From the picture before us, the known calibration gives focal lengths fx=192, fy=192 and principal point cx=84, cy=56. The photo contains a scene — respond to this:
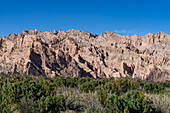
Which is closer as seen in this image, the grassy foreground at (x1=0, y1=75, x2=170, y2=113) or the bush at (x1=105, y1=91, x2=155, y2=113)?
the bush at (x1=105, y1=91, x2=155, y2=113)

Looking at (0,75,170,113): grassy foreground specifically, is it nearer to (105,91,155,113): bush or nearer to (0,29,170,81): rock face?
(105,91,155,113): bush

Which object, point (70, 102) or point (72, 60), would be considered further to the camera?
point (72, 60)

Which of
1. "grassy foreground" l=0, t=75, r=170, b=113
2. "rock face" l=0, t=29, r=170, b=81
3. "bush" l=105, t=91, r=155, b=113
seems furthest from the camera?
"rock face" l=0, t=29, r=170, b=81

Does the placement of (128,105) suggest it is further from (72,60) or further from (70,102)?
(72,60)

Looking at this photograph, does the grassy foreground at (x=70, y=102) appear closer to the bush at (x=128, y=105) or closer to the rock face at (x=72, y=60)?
the bush at (x=128, y=105)

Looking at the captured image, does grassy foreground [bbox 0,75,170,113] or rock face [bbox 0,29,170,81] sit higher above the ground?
rock face [bbox 0,29,170,81]

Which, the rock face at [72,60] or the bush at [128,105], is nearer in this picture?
the bush at [128,105]

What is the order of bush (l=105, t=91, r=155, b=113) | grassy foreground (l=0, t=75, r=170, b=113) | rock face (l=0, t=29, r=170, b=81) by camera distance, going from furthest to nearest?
1. rock face (l=0, t=29, r=170, b=81)
2. grassy foreground (l=0, t=75, r=170, b=113)
3. bush (l=105, t=91, r=155, b=113)

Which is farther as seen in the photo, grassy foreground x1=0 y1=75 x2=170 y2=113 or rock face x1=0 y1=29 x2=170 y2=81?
rock face x1=0 y1=29 x2=170 y2=81

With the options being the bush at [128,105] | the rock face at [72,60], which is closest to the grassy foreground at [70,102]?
the bush at [128,105]

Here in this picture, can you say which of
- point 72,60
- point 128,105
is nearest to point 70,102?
point 128,105

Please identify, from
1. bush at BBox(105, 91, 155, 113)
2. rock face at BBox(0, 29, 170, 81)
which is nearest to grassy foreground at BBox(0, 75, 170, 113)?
bush at BBox(105, 91, 155, 113)

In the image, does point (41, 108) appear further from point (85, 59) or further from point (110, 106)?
point (85, 59)

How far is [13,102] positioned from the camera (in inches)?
318
